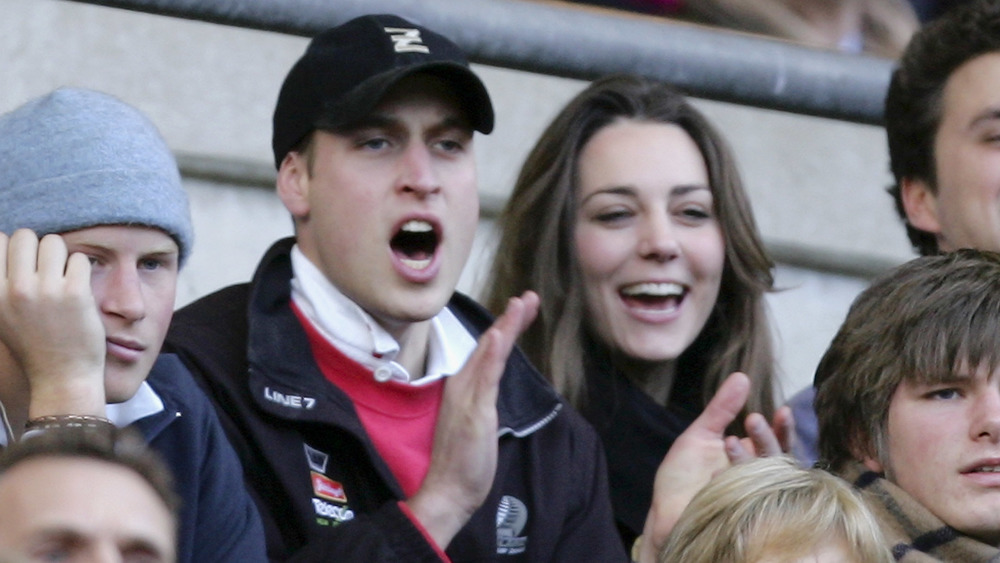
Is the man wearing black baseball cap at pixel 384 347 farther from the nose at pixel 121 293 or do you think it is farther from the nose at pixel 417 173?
the nose at pixel 121 293

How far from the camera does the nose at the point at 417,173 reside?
12.1 feet

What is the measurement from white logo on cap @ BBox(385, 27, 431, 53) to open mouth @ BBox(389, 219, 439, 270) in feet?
0.99

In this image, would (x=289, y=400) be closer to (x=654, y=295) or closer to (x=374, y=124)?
(x=374, y=124)

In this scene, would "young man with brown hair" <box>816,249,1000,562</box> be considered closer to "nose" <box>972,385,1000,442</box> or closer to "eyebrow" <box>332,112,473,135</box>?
"nose" <box>972,385,1000,442</box>

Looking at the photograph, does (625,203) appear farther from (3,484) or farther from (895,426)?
(3,484)

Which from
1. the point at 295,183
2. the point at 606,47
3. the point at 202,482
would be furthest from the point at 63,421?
the point at 606,47

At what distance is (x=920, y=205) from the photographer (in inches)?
176

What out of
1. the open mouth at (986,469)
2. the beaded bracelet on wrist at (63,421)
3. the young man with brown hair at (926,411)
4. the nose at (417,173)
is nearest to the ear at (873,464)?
the young man with brown hair at (926,411)

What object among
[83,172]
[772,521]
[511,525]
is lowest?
[511,525]

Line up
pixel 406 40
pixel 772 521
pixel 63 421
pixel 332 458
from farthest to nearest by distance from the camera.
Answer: pixel 406 40
pixel 332 458
pixel 772 521
pixel 63 421

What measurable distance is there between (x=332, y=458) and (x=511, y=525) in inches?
14.2

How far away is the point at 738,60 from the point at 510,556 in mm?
1352

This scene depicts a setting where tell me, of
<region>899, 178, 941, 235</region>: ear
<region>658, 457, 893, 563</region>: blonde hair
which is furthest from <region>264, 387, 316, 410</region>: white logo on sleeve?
<region>899, 178, 941, 235</region>: ear

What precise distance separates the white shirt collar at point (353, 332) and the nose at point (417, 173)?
22 cm
